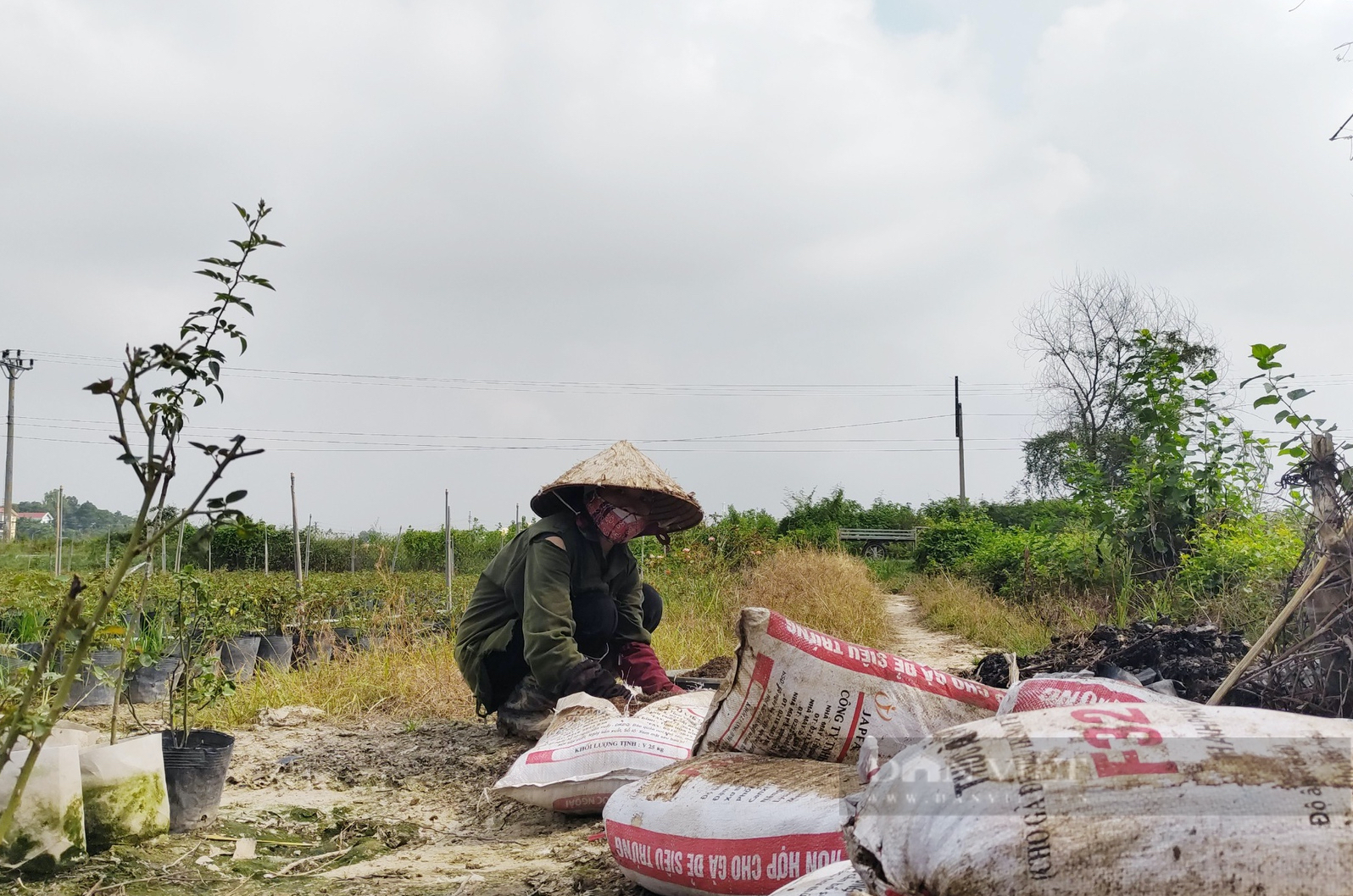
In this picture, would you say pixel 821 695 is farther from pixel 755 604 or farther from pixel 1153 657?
pixel 755 604

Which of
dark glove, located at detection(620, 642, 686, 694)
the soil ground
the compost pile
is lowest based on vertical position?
the soil ground

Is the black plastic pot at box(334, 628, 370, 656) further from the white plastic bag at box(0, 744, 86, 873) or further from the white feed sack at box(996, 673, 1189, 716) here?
the white feed sack at box(996, 673, 1189, 716)

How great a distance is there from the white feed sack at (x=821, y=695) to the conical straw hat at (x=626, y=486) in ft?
5.20

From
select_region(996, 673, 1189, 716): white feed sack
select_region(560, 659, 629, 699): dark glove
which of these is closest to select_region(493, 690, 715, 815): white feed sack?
select_region(560, 659, 629, 699): dark glove

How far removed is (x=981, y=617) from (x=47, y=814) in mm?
8057

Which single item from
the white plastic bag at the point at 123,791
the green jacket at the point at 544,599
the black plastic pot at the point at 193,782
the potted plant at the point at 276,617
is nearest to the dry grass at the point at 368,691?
the green jacket at the point at 544,599

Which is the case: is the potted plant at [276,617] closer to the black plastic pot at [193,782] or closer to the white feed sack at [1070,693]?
the black plastic pot at [193,782]

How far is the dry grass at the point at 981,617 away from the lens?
6949mm

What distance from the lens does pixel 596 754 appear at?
262 centimetres

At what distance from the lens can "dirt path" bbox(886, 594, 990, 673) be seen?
23.1ft

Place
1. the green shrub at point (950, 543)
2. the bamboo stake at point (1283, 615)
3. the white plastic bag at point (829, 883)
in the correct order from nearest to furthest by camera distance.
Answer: the white plastic bag at point (829, 883)
the bamboo stake at point (1283, 615)
the green shrub at point (950, 543)

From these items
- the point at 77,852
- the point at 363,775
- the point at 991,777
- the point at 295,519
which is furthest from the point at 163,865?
the point at 295,519

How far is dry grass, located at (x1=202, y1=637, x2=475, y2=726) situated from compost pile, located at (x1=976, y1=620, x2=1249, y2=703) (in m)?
2.64

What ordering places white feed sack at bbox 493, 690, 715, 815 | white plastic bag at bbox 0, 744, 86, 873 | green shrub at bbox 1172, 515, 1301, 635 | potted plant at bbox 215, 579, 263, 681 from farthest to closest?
potted plant at bbox 215, 579, 263, 681
green shrub at bbox 1172, 515, 1301, 635
white feed sack at bbox 493, 690, 715, 815
white plastic bag at bbox 0, 744, 86, 873
